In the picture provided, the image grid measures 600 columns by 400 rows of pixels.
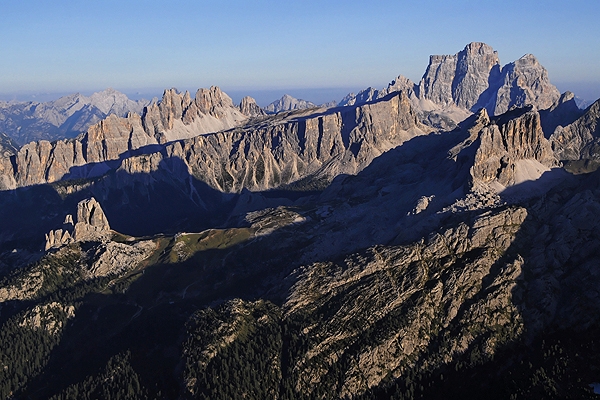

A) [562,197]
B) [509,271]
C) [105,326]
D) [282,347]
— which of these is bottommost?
[105,326]

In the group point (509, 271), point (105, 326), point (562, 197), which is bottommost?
point (105, 326)

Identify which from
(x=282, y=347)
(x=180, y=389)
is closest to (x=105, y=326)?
(x=180, y=389)

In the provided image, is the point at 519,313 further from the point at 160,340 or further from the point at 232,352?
the point at 160,340

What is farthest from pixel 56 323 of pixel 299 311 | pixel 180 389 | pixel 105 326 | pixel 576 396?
pixel 576 396

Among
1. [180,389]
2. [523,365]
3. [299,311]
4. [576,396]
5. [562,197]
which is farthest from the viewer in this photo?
[562,197]

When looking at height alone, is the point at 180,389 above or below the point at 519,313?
below


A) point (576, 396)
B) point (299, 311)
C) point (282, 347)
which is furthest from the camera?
point (299, 311)

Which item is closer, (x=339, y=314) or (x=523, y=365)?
(x=523, y=365)

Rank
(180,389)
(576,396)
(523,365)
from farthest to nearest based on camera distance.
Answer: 1. (180,389)
2. (523,365)
3. (576,396)

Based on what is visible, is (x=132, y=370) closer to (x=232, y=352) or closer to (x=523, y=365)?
(x=232, y=352)
